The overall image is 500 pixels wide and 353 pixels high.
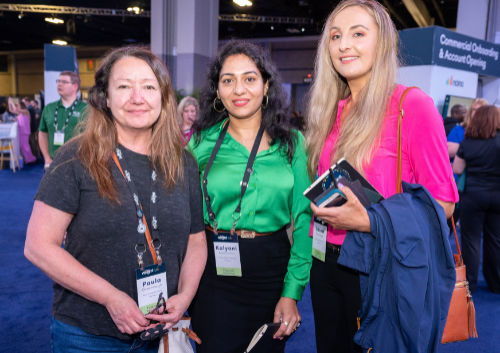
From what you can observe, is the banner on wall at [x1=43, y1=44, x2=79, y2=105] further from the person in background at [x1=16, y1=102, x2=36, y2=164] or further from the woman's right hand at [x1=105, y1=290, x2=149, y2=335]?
the woman's right hand at [x1=105, y1=290, x2=149, y2=335]

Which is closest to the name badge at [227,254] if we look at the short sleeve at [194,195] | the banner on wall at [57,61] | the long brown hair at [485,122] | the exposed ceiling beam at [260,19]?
the short sleeve at [194,195]

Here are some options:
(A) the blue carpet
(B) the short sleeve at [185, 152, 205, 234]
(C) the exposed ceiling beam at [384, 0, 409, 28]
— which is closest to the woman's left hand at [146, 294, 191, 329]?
(B) the short sleeve at [185, 152, 205, 234]

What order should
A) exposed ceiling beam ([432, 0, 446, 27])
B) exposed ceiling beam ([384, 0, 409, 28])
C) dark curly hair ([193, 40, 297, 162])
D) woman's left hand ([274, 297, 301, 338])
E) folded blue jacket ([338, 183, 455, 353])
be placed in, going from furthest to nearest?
exposed ceiling beam ([432, 0, 446, 27]) → exposed ceiling beam ([384, 0, 409, 28]) → dark curly hair ([193, 40, 297, 162]) → woman's left hand ([274, 297, 301, 338]) → folded blue jacket ([338, 183, 455, 353])

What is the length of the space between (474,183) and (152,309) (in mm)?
3392

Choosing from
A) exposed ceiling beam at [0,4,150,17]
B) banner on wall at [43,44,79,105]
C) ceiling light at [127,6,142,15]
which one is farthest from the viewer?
exposed ceiling beam at [0,4,150,17]

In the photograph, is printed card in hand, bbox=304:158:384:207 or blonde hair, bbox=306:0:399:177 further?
blonde hair, bbox=306:0:399:177

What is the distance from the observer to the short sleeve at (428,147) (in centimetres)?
128

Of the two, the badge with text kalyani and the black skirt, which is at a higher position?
the badge with text kalyani

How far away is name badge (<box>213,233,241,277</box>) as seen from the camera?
64.2 inches

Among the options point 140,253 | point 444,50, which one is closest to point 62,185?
point 140,253

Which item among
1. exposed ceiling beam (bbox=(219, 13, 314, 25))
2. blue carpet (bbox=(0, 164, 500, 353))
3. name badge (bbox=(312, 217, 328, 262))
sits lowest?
blue carpet (bbox=(0, 164, 500, 353))

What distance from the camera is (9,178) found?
901cm

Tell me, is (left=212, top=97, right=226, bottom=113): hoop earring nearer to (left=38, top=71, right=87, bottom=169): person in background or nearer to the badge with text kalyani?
the badge with text kalyani

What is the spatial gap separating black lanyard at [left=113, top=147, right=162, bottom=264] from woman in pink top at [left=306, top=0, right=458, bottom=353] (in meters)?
0.51
